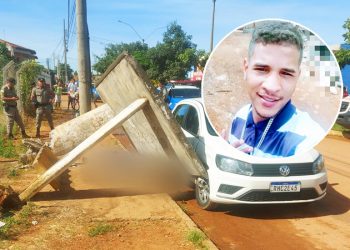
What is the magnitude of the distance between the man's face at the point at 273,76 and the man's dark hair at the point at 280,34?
2 centimetres

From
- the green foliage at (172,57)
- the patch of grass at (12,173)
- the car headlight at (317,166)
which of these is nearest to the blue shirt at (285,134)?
the car headlight at (317,166)

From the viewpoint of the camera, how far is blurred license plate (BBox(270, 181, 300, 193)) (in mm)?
5230

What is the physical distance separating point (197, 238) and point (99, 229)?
1.20m

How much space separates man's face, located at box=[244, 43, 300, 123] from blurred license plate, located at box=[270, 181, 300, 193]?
3.56 meters

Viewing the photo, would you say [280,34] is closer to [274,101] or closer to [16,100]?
[274,101]

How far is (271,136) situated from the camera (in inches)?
74.5

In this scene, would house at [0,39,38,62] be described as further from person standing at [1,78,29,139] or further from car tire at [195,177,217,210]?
car tire at [195,177,217,210]

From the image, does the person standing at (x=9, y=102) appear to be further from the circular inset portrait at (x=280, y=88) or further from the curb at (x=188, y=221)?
the circular inset portrait at (x=280, y=88)

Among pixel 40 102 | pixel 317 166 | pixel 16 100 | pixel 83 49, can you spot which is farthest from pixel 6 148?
pixel 317 166

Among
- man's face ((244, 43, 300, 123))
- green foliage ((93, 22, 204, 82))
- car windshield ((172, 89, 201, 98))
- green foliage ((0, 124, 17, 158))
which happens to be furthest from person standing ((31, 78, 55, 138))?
green foliage ((93, 22, 204, 82))

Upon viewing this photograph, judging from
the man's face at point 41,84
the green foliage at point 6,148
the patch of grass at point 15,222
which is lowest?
the green foliage at point 6,148

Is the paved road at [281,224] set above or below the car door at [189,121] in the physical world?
below

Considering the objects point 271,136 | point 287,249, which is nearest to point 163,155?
point 287,249

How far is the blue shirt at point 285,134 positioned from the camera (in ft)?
6.18
